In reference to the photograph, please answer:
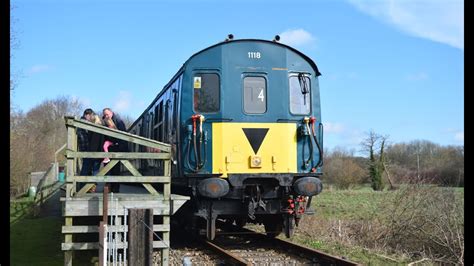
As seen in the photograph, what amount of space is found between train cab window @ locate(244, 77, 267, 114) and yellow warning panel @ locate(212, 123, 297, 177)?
31cm

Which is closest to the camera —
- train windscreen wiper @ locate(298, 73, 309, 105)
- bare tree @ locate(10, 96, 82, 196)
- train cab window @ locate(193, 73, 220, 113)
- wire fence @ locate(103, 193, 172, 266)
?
wire fence @ locate(103, 193, 172, 266)

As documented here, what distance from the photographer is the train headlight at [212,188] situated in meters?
9.29

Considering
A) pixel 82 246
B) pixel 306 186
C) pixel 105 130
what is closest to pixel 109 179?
pixel 105 130

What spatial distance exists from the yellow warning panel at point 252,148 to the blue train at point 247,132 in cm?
2

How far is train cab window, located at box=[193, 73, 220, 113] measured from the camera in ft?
32.5

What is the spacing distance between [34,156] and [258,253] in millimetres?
29124

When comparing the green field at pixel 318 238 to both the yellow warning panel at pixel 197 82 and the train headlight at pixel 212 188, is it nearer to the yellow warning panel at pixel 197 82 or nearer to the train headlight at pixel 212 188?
the train headlight at pixel 212 188

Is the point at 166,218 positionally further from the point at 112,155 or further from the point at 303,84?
the point at 303,84

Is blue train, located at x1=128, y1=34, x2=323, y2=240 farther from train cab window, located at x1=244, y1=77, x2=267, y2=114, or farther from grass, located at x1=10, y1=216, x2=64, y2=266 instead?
grass, located at x1=10, y1=216, x2=64, y2=266

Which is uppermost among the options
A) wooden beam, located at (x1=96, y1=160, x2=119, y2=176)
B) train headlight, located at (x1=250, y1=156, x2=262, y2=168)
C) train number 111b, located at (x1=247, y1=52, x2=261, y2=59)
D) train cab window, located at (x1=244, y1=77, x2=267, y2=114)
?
train number 111b, located at (x1=247, y1=52, x2=261, y2=59)

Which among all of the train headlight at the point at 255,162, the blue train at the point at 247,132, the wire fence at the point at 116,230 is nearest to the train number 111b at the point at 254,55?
the blue train at the point at 247,132

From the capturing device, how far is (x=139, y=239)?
654cm

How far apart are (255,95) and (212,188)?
2.03 metres

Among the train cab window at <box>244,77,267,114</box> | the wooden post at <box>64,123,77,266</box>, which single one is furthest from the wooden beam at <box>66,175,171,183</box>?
the train cab window at <box>244,77,267,114</box>
